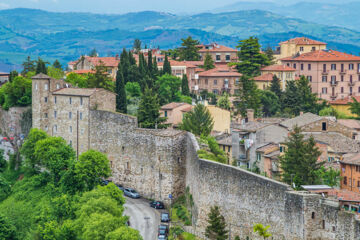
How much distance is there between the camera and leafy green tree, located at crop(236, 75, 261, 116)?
83.3 meters

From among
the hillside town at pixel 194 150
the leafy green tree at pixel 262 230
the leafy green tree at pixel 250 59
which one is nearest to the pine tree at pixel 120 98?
the hillside town at pixel 194 150

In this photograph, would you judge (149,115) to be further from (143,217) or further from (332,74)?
(332,74)

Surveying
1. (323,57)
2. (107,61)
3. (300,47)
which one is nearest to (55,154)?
(107,61)

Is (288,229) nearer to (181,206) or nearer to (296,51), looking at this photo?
(181,206)

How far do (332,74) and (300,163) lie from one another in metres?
55.5

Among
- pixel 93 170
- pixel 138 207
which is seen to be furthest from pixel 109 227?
pixel 93 170

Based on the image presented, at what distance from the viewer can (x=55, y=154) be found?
65312 millimetres

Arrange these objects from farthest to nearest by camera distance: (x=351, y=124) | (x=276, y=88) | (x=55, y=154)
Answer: (x=276, y=88) < (x=351, y=124) < (x=55, y=154)

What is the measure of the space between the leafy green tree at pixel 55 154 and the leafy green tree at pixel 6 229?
21.6ft

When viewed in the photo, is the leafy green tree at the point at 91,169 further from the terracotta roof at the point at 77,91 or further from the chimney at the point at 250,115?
the chimney at the point at 250,115

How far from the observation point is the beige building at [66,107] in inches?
2630

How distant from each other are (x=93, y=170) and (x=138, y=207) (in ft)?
19.3

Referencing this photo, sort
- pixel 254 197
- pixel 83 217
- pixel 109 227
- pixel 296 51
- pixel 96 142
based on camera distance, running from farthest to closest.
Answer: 1. pixel 296 51
2. pixel 96 142
3. pixel 83 217
4. pixel 109 227
5. pixel 254 197

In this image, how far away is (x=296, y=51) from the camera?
11694 centimetres
